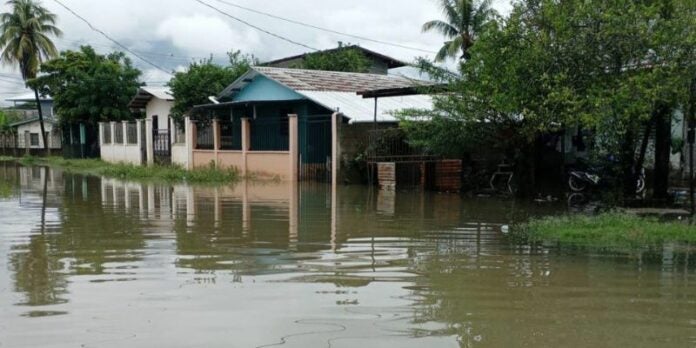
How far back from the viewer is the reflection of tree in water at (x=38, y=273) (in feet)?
21.1

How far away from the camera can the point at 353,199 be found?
16.5m

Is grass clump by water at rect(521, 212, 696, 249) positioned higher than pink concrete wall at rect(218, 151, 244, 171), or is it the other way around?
pink concrete wall at rect(218, 151, 244, 171)

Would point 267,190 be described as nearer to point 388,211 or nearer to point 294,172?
point 294,172

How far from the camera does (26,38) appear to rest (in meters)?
41.8

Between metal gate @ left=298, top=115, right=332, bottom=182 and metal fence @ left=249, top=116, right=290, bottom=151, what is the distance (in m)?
1.12

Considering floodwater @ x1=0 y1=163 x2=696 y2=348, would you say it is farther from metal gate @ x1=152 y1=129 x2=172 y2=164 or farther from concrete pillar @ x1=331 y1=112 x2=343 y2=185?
metal gate @ x1=152 y1=129 x2=172 y2=164

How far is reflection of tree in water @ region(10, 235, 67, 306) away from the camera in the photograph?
643 centimetres

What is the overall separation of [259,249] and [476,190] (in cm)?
1025

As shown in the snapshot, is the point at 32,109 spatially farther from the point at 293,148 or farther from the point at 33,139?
the point at 293,148

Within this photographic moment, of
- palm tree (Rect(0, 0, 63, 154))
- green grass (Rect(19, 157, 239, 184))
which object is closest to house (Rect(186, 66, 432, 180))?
green grass (Rect(19, 157, 239, 184))

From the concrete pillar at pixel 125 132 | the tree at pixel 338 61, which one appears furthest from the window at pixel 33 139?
the tree at pixel 338 61

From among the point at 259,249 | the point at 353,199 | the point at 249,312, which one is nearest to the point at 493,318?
the point at 249,312

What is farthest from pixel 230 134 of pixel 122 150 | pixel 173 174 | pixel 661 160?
pixel 661 160

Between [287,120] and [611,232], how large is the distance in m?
15.6
